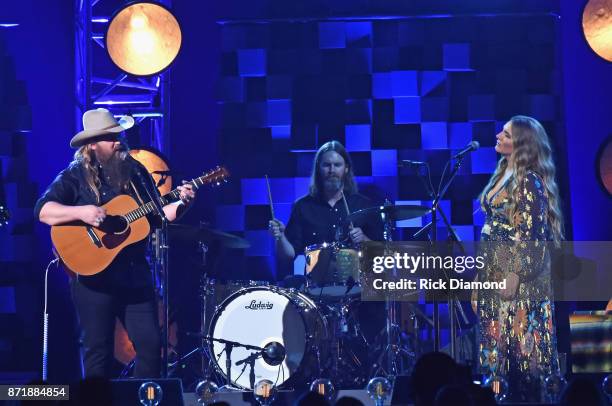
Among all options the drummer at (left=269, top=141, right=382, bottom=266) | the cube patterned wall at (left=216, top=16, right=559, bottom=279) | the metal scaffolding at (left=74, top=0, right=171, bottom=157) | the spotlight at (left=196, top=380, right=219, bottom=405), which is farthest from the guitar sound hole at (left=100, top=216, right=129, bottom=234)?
the cube patterned wall at (left=216, top=16, right=559, bottom=279)

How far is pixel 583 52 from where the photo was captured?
8.70 meters

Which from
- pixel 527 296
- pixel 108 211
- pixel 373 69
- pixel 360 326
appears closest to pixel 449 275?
pixel 360 326

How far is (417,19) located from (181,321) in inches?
141

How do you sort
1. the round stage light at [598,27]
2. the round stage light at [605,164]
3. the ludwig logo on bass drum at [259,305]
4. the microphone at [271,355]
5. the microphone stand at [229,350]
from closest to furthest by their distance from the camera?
1. the microphone stand at [229,350]
2. the microphone at [271,355]
3. the ludwig logo on bass drum at [259,305]
4. the round stage light at [598,27]
5. the round stage light at [605,164]

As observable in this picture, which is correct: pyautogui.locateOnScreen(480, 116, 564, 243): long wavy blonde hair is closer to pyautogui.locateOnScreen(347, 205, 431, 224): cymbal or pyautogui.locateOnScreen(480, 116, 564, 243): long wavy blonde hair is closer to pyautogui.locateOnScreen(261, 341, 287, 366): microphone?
pyautogui.locateOnScreen(347, 205, 431, 224): cymbal

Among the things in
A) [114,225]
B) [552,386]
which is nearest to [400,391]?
[552,386]

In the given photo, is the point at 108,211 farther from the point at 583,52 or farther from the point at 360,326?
the point at 583,52

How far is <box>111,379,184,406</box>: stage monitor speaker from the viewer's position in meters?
5.25

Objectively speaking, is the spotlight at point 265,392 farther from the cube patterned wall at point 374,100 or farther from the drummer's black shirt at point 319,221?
the cube patterned wall at point 374,100

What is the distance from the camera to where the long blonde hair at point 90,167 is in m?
6.15

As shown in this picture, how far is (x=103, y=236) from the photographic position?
6113mm

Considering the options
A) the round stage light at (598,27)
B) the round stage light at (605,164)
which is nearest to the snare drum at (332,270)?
the round stage light at (605,164)

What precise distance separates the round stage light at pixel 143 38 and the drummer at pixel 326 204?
5.29 feet

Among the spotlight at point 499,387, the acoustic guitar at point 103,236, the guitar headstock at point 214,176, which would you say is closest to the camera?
the spotlight at point 499,387
